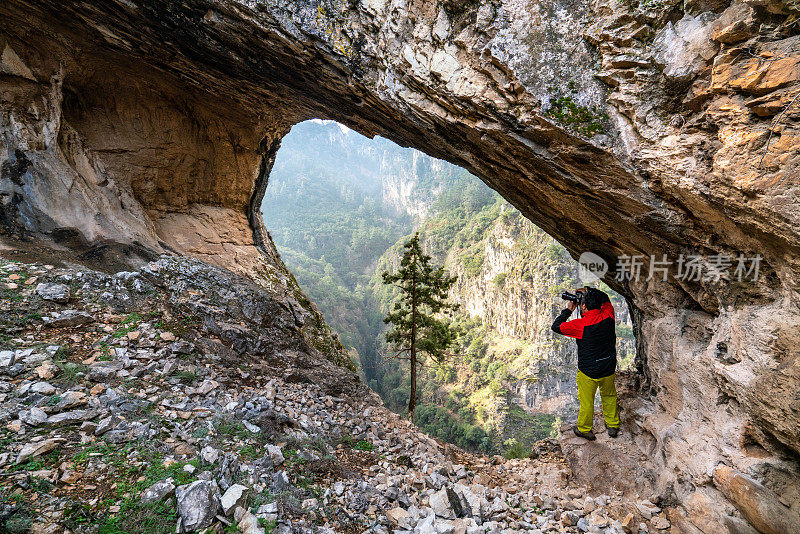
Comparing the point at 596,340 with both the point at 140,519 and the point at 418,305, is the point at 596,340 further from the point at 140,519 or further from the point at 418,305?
the point at 418,305

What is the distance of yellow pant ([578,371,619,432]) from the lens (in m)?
5.24

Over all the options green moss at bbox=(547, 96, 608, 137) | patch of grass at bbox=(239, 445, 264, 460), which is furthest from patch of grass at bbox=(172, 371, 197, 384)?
green moss at bbox=(547, 96, 608, 137)

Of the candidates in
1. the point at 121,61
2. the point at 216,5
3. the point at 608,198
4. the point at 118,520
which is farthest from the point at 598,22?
the point at 121,61

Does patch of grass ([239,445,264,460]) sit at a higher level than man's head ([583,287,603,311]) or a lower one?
lower

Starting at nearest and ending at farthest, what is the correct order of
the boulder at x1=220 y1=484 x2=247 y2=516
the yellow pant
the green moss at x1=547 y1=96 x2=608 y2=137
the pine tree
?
the boulder at x1=220 y1=484 x2=247 y2=516
the green moss at x1=547 y1=96 x2=608 y2=137
the yellow pant
the pine tree

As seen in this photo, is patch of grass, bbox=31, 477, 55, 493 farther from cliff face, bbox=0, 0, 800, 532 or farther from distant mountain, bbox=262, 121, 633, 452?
distant mountain, bbox=262, 121, 633, 452

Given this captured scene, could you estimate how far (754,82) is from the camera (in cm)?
291

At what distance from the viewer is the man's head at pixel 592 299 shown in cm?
525

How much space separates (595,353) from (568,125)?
3494mm

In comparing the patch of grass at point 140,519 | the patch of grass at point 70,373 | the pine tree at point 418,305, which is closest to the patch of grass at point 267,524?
the patch of grass at point 140,519

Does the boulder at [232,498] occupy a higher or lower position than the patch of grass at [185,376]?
lower

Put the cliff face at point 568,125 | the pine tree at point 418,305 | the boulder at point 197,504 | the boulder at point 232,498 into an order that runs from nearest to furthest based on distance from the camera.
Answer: the boulder at point 197,504, the boulder at point 232,498, the cliff face at point 568,125, the pine tree at point 418,305

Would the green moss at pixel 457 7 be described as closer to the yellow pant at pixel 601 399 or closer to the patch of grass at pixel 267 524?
the yellow pant at pixel 601 399

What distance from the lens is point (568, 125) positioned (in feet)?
13.4
